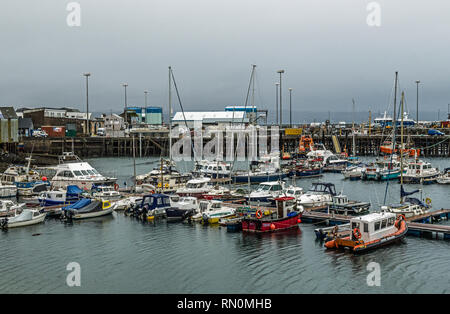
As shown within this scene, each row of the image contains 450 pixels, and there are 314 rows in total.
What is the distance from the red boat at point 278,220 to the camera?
93.7ft

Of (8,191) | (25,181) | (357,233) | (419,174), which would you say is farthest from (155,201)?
(419,174)

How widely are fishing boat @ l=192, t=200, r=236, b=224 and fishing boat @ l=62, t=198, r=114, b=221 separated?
709 centimetres

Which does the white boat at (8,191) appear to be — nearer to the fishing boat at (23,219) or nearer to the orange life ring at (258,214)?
the fishing boat at (23,219)

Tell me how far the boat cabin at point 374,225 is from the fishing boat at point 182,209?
12024 millimetres

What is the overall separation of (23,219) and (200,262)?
46.7 ft

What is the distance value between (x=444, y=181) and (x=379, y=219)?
31735 mm

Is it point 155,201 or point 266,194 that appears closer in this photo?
point 155,201

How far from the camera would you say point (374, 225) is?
2469cm

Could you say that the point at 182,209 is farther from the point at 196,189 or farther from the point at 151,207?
the point at 196,189

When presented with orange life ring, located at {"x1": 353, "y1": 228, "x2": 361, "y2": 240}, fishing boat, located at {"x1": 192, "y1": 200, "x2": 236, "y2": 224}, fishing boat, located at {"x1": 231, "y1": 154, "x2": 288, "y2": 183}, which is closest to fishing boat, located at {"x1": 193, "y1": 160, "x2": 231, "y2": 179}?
fishing boat, located at {"x1": 231, "y1": 154, "x2": 288, "y2": 183}

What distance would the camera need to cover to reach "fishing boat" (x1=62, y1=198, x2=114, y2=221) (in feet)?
110

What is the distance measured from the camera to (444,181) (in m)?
52.3
